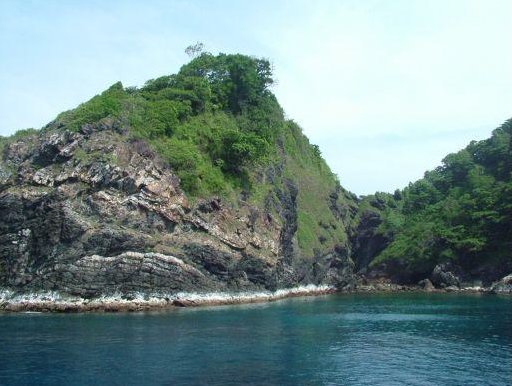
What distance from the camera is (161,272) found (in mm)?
64125

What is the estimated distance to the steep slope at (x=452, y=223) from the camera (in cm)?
10025

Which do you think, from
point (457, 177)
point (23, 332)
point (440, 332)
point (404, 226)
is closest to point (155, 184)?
point (23, 332)

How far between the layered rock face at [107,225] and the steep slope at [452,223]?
4411 cm

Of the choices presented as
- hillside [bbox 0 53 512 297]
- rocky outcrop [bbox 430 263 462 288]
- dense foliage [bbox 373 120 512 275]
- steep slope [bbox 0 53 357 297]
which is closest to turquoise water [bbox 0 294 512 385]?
steep slope [bbox 0 53 357 297]

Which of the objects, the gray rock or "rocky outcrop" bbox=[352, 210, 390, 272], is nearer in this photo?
the gray rock

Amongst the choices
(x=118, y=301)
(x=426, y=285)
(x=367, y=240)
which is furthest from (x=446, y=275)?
(x=118, y=301)

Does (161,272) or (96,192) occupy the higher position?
(96,192)

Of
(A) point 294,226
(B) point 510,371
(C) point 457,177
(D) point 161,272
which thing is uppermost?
(C) point 457,177

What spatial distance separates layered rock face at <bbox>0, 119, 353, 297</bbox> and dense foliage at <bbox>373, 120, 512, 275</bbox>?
44.4 meters

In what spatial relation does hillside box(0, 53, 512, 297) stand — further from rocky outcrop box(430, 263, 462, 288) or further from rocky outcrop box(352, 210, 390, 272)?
rocky outcrop box(352, 210, 390, 272)

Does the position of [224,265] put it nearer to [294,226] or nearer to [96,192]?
[96,192]

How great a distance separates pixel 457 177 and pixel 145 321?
101 m

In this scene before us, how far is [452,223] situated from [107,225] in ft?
240

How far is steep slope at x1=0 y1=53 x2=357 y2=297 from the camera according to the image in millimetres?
62469
